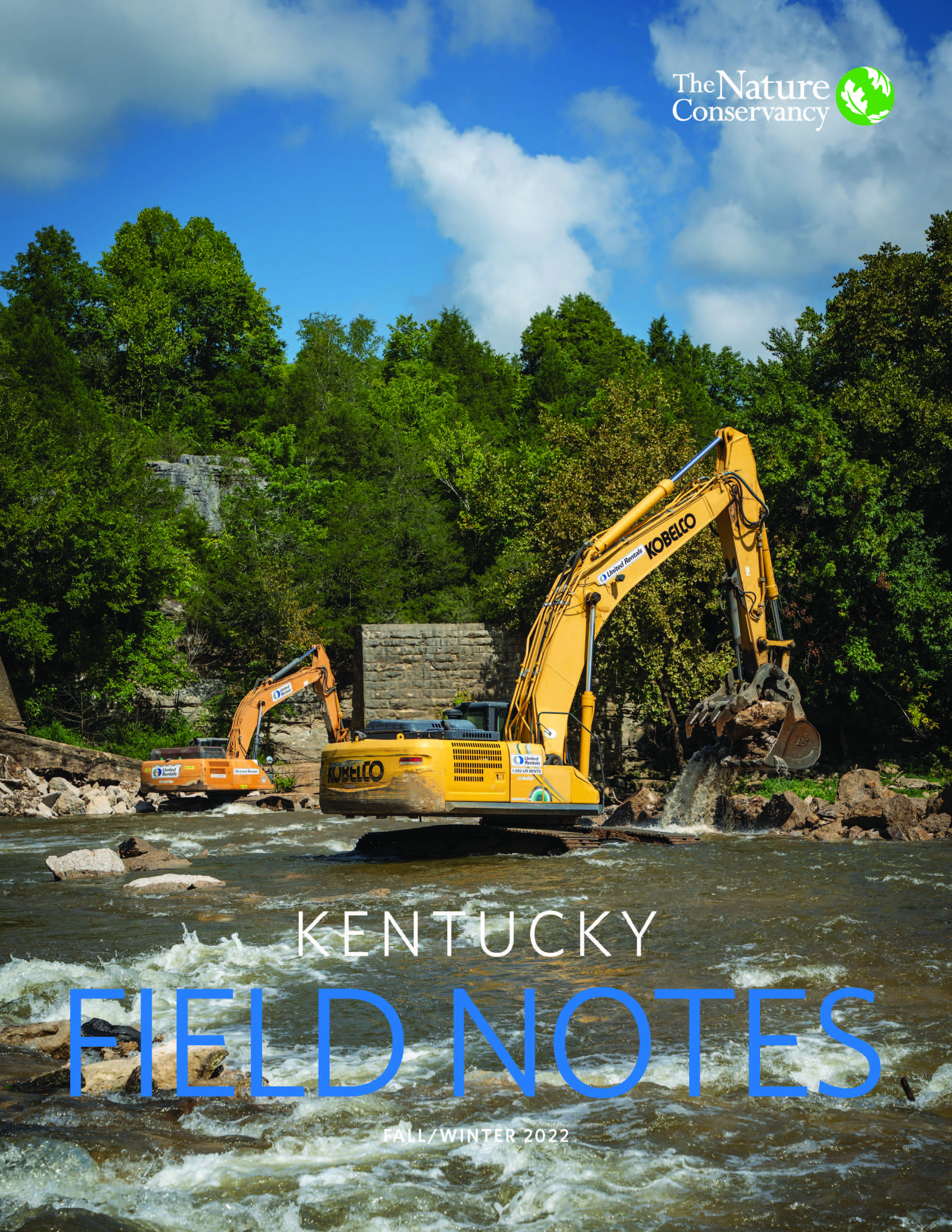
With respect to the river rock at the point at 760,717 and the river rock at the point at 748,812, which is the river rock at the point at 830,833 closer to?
the river rock at the point at 748,812

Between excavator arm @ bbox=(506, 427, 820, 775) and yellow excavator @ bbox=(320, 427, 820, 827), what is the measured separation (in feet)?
0.06

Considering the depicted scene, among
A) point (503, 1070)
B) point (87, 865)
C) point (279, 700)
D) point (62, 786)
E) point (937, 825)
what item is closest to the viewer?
point (503, 1070)

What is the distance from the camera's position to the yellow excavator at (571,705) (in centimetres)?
1169

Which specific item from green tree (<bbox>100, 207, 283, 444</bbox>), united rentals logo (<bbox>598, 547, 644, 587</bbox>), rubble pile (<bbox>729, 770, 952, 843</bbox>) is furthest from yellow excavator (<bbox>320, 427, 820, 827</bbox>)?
green tree (<bbox>100, 207, 283, 444</bbox>)

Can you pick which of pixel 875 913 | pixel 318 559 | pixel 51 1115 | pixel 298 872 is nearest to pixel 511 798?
pixel 298 872

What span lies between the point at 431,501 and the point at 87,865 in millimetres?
22916

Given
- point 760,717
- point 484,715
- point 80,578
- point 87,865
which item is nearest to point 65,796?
point 80,578

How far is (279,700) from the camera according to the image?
2175 cm

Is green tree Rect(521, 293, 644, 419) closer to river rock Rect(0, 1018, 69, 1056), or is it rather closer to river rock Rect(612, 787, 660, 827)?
river rock Rect(612, 787, 660, 827)

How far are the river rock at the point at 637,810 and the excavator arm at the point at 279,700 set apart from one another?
21.0ft

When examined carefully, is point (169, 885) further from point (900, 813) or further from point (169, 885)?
point (900, 813)

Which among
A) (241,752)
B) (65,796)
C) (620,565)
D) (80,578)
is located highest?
(80,578)

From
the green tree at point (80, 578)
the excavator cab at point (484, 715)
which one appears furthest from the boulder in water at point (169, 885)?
the green tree at point (80, 578)

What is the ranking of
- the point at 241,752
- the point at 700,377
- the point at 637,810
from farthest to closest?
the point at 700,377
the point at 241,752
the point at 637,810
